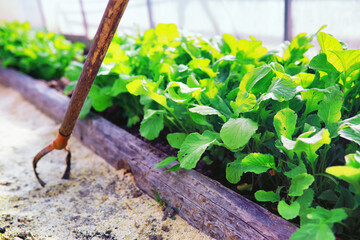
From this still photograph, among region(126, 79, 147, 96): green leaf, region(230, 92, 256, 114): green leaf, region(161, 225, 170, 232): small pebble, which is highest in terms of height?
region(126, 79, 147, 96): green leaf

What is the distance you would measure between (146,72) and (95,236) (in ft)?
3.04

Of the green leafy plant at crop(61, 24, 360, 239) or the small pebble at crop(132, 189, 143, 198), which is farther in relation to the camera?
the small pebble at crop(132, 189, 143, 198)

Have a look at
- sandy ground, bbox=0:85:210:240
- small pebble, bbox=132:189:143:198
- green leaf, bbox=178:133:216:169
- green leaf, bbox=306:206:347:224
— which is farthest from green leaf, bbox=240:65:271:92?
small pebble, bbox=132:189:143:198

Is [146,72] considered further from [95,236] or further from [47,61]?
[47,61]

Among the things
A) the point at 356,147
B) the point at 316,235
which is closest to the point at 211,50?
the point at 356,147

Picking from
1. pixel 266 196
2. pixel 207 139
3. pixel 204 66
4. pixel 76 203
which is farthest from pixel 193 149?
pixel 76 203

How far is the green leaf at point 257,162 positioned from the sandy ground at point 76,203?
0.37m

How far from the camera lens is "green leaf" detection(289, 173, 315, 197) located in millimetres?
829

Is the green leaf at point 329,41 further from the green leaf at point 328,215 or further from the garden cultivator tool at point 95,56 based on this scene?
the garden cultivator tool at point 95,56

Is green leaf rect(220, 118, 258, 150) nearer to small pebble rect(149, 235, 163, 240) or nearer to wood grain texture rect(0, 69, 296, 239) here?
wood grain texture rect(0, 69, 296, 239)

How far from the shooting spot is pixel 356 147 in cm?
103

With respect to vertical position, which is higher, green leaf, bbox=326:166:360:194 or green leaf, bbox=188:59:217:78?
green leaf, bbox=188:59:217:78

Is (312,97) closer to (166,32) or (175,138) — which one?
(175,138)

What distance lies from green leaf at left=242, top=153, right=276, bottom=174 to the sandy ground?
1.23ft
